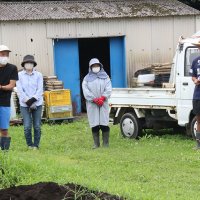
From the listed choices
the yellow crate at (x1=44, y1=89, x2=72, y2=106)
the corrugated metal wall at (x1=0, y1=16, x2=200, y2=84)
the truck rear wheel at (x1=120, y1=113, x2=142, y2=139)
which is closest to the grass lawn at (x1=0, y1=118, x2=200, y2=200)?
the truck rear wheel at (x1=120, y1=113, x2=142, y2=139)

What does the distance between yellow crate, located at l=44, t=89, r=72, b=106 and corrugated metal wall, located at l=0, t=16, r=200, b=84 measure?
1.49 metres

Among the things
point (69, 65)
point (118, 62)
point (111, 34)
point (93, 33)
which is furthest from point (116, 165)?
point (118, 62)

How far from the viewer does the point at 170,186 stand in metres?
8.65

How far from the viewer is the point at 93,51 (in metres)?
23.2

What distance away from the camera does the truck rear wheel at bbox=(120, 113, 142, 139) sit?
48.5 feet

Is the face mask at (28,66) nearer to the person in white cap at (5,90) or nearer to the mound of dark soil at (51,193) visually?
the person in white cap at (5,90)

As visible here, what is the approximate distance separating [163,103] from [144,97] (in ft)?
1.93

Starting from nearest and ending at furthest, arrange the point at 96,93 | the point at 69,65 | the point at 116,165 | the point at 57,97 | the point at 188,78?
the point at 116,165
the point at 96,93
the point at 188,78
the point at 57,97
the point at 69,65

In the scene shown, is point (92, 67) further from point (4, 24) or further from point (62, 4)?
point (62, 4)

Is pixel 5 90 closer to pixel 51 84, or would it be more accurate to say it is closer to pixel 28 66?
pixel 28 66

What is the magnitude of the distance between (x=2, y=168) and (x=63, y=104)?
11.0 meters

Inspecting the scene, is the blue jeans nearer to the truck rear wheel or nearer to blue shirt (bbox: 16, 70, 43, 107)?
blue shirt (bbox: 16, 70, 43, 107)

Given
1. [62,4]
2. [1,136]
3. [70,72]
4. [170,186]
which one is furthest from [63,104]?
[170,186]

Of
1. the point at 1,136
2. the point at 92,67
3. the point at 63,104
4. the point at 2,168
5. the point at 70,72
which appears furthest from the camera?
the point at 70,72
